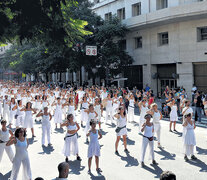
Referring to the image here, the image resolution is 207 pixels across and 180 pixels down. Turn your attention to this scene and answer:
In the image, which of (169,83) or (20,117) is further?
(169,83)

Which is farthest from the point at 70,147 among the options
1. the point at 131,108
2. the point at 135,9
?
the point at 135,9

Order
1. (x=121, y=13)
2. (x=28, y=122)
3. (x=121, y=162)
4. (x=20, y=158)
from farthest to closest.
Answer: (x=121, y=13)
(x=28, y=122)
(x=121, y=162)
(x=20, y=158)

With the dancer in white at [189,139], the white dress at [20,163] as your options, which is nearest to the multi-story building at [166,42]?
the dancer in white at [189,139]

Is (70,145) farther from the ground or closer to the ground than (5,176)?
farther from the ground

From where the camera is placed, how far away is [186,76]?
26.4 meters

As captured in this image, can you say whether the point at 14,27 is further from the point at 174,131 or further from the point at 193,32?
the point at 193,32

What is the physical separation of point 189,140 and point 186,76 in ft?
61.1

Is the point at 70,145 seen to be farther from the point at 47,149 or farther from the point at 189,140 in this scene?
the point at 189,140

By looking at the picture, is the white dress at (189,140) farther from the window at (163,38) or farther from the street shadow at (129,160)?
the window at (163,38)

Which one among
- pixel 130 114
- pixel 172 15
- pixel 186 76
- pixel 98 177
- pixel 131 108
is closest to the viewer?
pixel 98 177

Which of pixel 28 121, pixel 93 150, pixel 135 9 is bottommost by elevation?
pixel 93 150

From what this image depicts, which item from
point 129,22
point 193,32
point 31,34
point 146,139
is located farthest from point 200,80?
point 31,34

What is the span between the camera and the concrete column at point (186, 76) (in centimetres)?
2605

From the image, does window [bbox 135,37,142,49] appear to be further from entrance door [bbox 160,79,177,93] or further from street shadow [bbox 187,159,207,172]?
street shadow [bbox 187,159,207,172]
